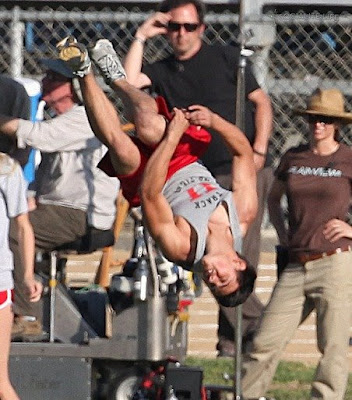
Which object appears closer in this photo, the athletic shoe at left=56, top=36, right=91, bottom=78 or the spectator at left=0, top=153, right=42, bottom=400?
the athletic shoe at left=56, top=36, right=91, bottom=78

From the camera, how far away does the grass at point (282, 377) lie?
8844mm

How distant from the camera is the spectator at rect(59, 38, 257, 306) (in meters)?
Result: 7.01

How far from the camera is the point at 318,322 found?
8.20 meters

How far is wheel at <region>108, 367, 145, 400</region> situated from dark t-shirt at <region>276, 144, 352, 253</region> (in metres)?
1.07

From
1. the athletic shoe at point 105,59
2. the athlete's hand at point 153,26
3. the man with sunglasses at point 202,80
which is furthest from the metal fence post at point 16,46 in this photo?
the athletic shoe at point 105,59

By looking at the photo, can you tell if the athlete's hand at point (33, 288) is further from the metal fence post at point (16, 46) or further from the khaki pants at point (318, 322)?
the metal fence post at point (16, 46)

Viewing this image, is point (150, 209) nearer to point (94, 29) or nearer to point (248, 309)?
point (248, 309)

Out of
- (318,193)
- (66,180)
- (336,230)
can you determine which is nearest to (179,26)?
(66,180)

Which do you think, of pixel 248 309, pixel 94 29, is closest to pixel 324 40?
pixel 94 29

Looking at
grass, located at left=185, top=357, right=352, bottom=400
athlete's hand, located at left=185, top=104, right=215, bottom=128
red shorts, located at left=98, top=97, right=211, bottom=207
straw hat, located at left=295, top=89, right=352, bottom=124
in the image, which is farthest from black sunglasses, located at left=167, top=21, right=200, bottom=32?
grass, located at left=185, top=357, right=352, bottom=400

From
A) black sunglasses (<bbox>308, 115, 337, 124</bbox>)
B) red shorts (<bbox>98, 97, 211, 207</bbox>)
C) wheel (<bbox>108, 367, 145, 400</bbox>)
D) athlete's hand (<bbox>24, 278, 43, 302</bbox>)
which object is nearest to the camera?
red shorts (<bbox>98, 97, 211, 207</bbox>)

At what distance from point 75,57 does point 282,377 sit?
10.2ft

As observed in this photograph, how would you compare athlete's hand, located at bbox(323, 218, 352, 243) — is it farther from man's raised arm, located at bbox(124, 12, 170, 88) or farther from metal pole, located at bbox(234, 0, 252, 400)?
man's raised arm, located at bbox(124, 12, 170, 88)

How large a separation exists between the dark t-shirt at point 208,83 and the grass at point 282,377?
50.0 inches
